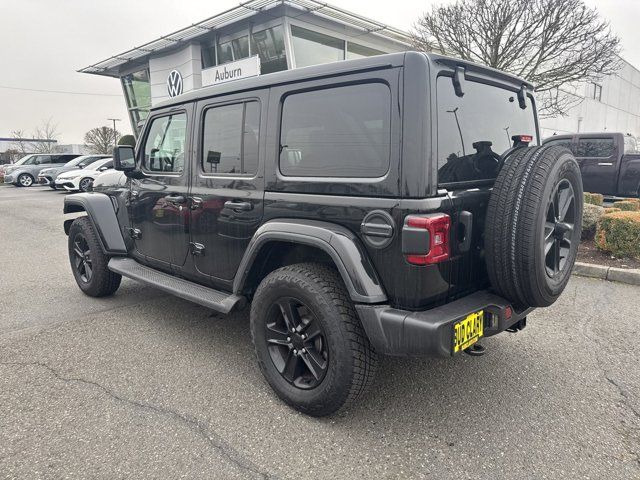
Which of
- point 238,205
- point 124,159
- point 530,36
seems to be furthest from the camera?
point 530,36

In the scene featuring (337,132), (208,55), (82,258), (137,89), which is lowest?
(82,258)

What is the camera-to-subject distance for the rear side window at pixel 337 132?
7.59 feet

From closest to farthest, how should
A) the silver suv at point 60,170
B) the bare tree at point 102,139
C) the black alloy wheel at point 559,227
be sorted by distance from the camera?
Answer: the black alloy wheel at point 559,227 < the silver suv at point 60,170 < the bare tree at point 102,139

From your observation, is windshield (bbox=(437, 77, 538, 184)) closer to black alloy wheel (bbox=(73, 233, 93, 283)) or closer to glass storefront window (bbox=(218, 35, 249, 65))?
black alloy wheel (bbox=(73, 233, 93, 283))

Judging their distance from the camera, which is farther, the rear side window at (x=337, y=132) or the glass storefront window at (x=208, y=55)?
the glass storefront window at (x=208, y=55)

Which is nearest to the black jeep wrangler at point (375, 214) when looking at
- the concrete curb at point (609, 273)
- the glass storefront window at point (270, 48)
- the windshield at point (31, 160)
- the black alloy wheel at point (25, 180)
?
the concrete curb at point (609, 273)

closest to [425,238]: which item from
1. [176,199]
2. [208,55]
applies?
[176,199]

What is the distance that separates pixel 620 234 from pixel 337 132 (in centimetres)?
487

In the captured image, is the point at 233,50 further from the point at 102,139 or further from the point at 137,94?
the point at 102,139

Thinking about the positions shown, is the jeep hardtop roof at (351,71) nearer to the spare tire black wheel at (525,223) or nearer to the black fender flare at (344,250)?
the spare tire black wheel at (525,223)

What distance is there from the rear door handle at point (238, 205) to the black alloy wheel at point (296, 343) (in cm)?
66

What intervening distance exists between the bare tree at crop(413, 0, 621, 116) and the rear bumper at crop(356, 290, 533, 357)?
891 centimetres

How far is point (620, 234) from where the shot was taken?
5633 mm

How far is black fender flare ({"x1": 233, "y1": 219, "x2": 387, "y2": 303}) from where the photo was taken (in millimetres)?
2283
